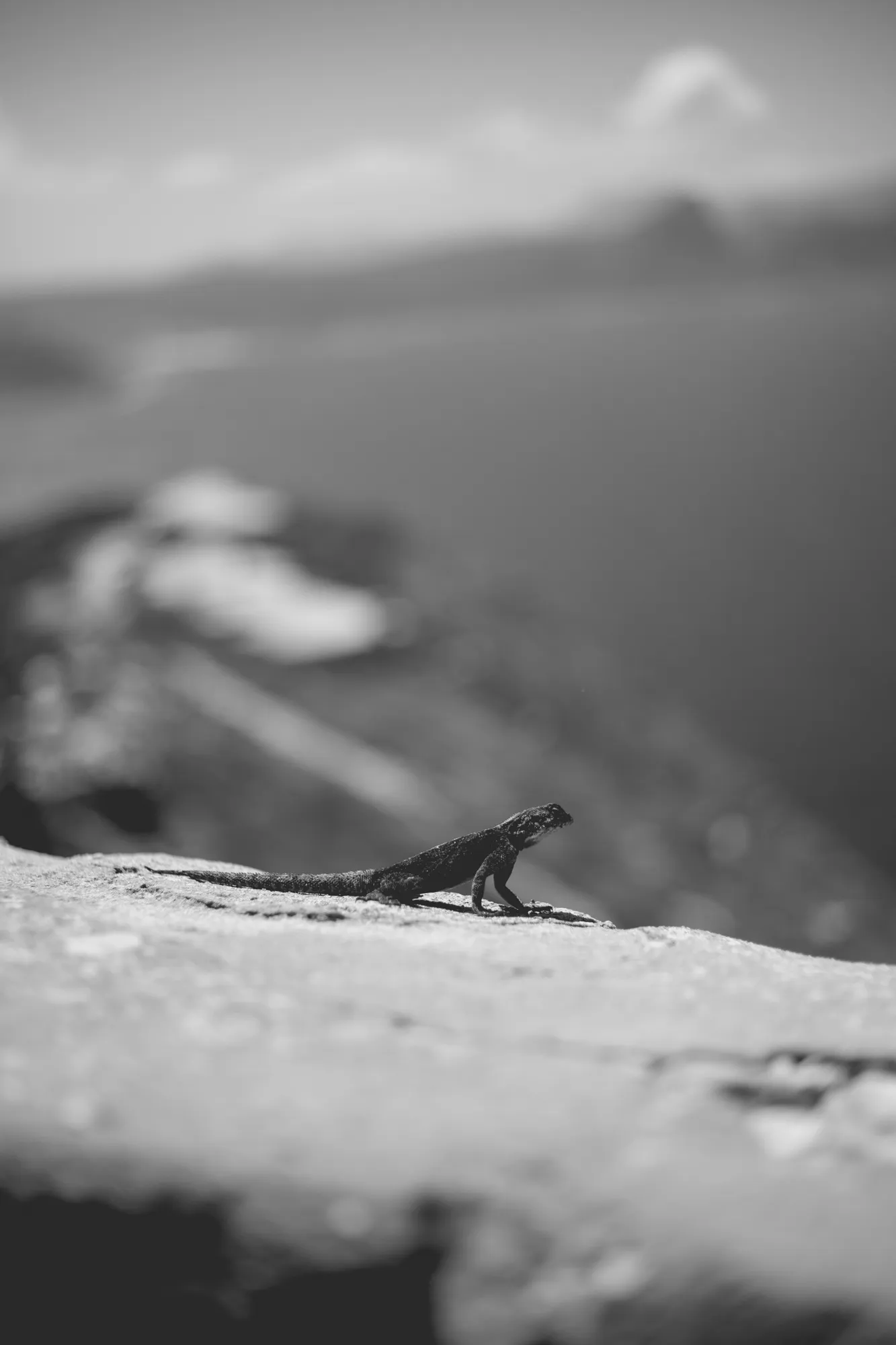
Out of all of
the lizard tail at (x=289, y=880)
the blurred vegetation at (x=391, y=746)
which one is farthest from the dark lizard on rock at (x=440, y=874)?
the blurred vegetation at (x=391, y=746)

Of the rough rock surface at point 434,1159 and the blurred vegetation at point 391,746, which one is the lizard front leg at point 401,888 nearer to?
the rough rock surface at point 434,1159

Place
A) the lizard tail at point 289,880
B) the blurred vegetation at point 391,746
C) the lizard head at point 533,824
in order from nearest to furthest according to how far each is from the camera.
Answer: the lizard tail at point 289,880 < the lizard head at point 533,824 < the blurred vegetation at point 391,746

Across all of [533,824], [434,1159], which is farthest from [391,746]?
[434,1159]

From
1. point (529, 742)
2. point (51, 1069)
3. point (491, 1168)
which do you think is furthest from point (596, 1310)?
point (529, 742)

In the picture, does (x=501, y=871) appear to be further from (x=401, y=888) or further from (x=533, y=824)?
(x=401, y=888)

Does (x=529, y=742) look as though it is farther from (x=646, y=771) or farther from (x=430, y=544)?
(x=430, y=544)

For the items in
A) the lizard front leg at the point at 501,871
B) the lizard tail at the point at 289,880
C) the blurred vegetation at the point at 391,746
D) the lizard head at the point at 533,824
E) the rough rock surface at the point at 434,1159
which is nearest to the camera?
the rough rock surface at the point at 434,1159

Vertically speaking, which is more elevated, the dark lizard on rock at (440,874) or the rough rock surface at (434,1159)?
the dark lizard on rock at (440,874)

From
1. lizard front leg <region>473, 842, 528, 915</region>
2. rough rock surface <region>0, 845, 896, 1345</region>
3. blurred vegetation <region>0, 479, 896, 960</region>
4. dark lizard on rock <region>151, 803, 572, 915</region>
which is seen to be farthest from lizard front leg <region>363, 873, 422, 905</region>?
blurred vegetation <region>0, 479, 896, 960</region>
